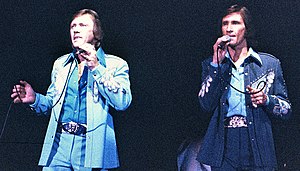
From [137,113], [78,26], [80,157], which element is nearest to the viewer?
[80,157]

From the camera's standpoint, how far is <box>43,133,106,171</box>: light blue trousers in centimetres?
239

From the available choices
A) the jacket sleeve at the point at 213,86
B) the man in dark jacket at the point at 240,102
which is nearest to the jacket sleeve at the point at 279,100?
the man in dark jacket at the point at 240,102

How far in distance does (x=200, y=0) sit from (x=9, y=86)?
3.98 feet

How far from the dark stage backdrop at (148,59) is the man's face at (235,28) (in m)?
0.10

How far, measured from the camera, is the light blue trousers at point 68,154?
2.39m

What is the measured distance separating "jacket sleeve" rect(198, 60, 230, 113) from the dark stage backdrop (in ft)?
0.70

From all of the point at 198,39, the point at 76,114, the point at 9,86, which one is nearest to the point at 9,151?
the point at 9,86

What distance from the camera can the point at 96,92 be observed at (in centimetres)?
253

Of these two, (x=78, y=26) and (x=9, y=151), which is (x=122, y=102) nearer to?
(x=78, y=26)

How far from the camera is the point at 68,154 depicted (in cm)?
238

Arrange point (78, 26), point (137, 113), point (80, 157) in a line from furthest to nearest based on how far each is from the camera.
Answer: point (137, 113) → point (78, 26) → point (80, 157)

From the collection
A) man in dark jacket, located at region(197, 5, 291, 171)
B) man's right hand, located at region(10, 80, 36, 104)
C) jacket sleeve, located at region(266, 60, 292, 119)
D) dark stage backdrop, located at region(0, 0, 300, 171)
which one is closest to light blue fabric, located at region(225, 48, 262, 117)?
man in dark jacket, located at region(197, 5, 291, 171)

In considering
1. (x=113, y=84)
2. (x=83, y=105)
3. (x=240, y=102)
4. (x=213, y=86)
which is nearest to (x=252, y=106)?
(x=240, y=102)

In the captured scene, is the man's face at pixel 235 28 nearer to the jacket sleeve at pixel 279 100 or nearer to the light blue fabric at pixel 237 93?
the light blue fabric at pixel 237 93
